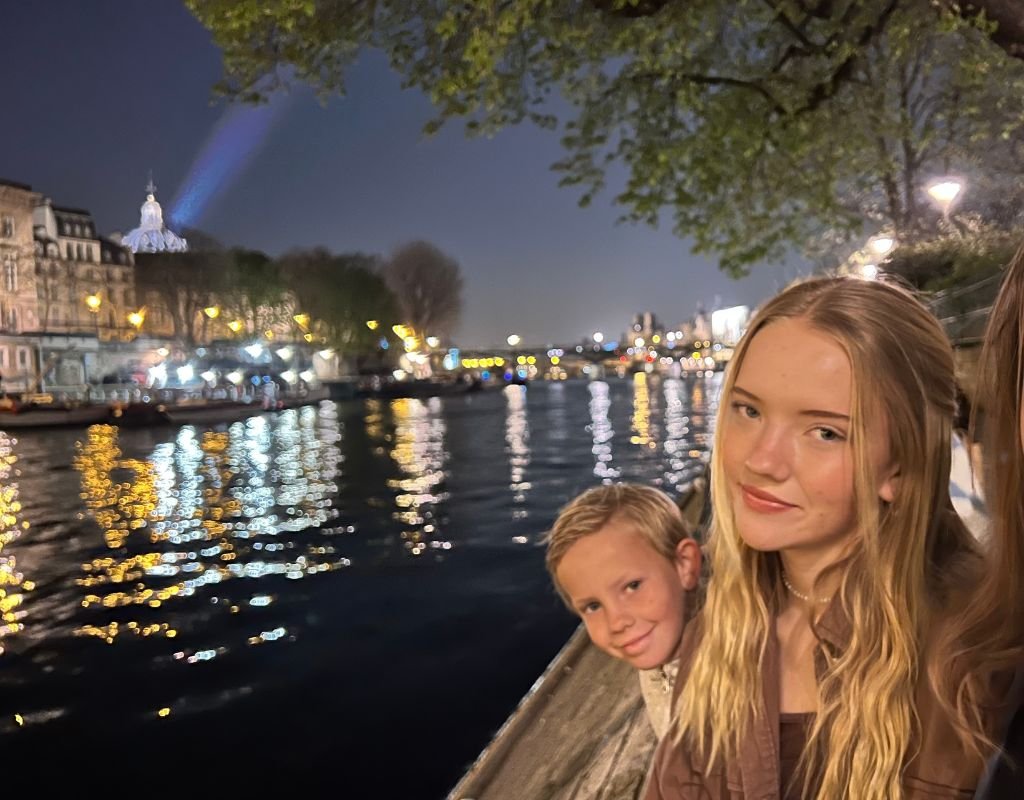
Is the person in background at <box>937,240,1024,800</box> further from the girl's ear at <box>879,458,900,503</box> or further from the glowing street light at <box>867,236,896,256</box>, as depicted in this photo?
the glowing street light at <box>867,236,896,256</box>

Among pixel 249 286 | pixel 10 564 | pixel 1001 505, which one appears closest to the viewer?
pixel 1001 505

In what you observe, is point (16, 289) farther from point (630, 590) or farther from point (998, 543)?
point (998, 543)

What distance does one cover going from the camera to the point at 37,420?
44562 millimetres

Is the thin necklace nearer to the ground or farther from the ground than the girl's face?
nearer to the ground

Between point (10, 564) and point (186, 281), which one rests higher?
point (186, 281)

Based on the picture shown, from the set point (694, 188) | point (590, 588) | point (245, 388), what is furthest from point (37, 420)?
point (590, 588)

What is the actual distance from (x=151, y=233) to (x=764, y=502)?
429 ft

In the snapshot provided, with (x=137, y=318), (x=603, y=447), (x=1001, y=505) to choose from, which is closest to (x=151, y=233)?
(x=137, y=318)

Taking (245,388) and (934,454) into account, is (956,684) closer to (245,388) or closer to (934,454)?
(934,454)

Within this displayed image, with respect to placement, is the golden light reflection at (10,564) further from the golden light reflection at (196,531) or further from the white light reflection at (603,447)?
the white light reflection at (603,447)

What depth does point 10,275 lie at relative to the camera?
6200cm

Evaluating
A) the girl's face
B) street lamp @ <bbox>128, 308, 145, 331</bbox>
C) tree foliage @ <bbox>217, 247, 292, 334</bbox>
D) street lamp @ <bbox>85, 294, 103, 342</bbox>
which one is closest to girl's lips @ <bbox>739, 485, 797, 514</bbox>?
the girl's face

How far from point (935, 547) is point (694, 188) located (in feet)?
28.8

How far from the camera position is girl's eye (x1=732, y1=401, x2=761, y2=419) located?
1.83 m
